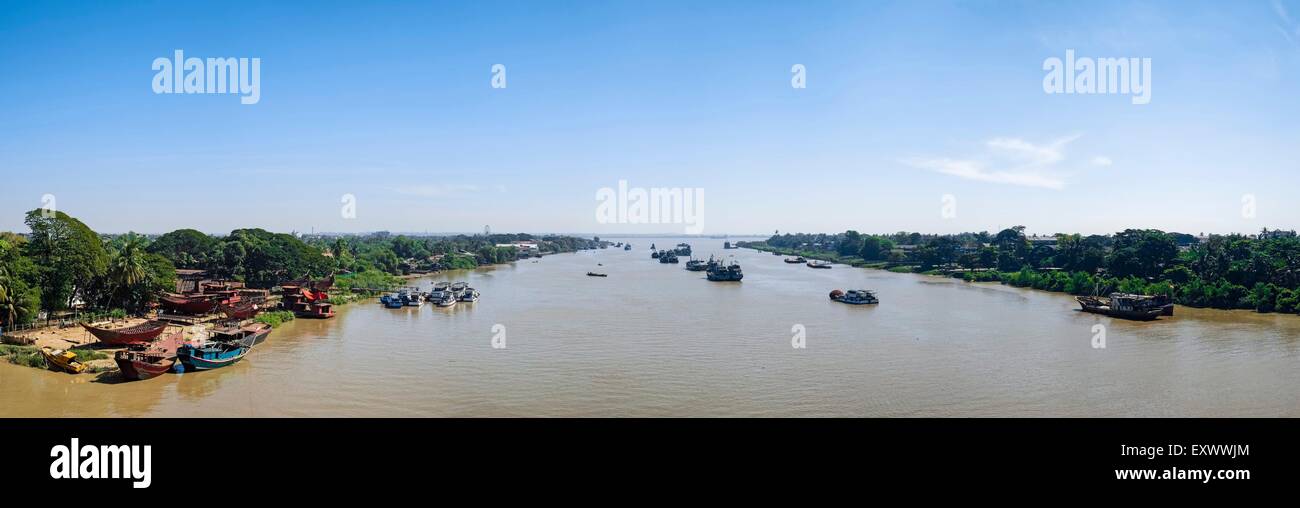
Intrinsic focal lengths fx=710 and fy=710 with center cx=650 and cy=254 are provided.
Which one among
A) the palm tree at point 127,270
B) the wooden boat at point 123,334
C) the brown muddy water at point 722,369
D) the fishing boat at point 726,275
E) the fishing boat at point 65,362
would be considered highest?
the palm tree at point 127,270

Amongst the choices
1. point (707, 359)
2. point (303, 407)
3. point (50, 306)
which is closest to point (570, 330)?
point (707, 359)

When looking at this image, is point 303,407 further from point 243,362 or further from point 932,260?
point 932,260

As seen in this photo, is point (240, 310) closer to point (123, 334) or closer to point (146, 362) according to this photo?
point (123, 334)

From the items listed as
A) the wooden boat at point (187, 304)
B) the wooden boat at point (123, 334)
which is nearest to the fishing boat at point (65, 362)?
the wooden boat at point (123, 334)

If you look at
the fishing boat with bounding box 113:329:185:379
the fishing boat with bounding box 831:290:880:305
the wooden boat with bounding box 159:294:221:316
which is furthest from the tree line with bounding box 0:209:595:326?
the fishing boat with bounding box 831:290:880:305

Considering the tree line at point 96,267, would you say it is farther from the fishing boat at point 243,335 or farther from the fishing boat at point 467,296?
the fishing boat at point 467,296

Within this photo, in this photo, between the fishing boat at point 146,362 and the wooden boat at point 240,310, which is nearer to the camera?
the fishing boat at point 146,362

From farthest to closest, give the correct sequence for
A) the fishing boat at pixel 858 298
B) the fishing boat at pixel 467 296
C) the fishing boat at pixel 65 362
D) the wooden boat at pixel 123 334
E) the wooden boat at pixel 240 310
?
the fishing boat at pixel 467 296 → the fishing boat at pixel 858 298 → the wooden boat at pixel 240 310 → the wooden boat at pixel 123 334 → the fishing boat at pixel 65 362
